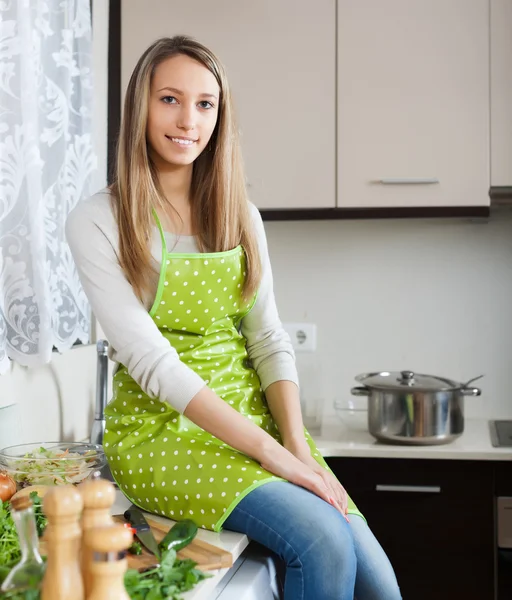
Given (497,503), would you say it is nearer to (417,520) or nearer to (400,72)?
(417,520)

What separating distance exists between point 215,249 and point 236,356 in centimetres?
22

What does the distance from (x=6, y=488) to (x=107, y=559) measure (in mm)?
548

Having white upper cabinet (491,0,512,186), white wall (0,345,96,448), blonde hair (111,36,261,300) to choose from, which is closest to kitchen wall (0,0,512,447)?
white upper cabinet (491,0,512,186)

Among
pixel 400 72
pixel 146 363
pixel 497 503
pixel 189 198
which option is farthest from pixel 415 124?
pixel 146 363

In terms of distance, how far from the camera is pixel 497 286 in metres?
2.43

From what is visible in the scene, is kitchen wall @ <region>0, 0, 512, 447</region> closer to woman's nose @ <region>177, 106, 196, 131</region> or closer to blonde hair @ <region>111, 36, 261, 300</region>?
blonde hair @ <region>111, 36, 261, 300</region>

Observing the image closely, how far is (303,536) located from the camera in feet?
4.18

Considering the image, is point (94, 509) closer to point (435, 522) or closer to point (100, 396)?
point (100, 396)

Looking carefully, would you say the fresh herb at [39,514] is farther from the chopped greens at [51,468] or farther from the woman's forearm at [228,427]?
the woman's forearm at [228,427]

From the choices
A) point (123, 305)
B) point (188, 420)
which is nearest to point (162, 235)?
point (123, 305)

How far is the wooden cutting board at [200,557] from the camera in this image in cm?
115

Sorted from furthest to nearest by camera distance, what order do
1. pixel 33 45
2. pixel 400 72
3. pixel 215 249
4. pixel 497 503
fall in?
1. pixel 400 72
2. pixel 497 503
3. pixel 33 45
4. pixel 215 249

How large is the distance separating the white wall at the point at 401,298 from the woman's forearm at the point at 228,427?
3.18 ft

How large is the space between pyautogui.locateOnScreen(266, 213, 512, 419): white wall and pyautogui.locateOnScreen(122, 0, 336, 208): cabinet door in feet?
1.06
